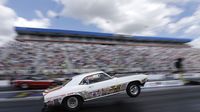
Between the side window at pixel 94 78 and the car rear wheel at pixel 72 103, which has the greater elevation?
→ the side window at pixel 94 78

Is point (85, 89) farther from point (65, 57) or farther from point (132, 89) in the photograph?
point (65, 57)

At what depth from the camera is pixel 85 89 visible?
29.4ft

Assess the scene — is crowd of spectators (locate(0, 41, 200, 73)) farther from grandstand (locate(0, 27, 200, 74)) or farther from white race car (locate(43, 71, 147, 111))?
white race car (locate(43, 71, 147, 111))

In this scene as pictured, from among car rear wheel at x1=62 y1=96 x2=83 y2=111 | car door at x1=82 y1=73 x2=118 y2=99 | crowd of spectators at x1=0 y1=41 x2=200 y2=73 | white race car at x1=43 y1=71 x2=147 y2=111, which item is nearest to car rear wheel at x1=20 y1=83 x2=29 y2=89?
crowd of spectators at x1=0 y1=41 x2=200 y2=73

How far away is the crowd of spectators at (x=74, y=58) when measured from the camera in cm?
2734

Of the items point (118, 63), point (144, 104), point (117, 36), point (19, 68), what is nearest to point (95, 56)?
point (118, 63)

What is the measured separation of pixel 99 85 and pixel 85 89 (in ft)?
2.23

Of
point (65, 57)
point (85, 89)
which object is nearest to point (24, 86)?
point (85, 89)

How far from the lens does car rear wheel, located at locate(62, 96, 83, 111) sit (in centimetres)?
849

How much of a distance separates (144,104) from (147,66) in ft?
80.7

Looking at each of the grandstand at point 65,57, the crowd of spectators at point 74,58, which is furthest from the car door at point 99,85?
the crowd of spectators at point 74,58

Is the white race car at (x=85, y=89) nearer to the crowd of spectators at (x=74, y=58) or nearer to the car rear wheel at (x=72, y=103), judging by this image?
the car rear wheel at (x=72, y=103)

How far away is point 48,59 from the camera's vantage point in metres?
30.0

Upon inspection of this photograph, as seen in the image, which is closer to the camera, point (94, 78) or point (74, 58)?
point (94, 78)
